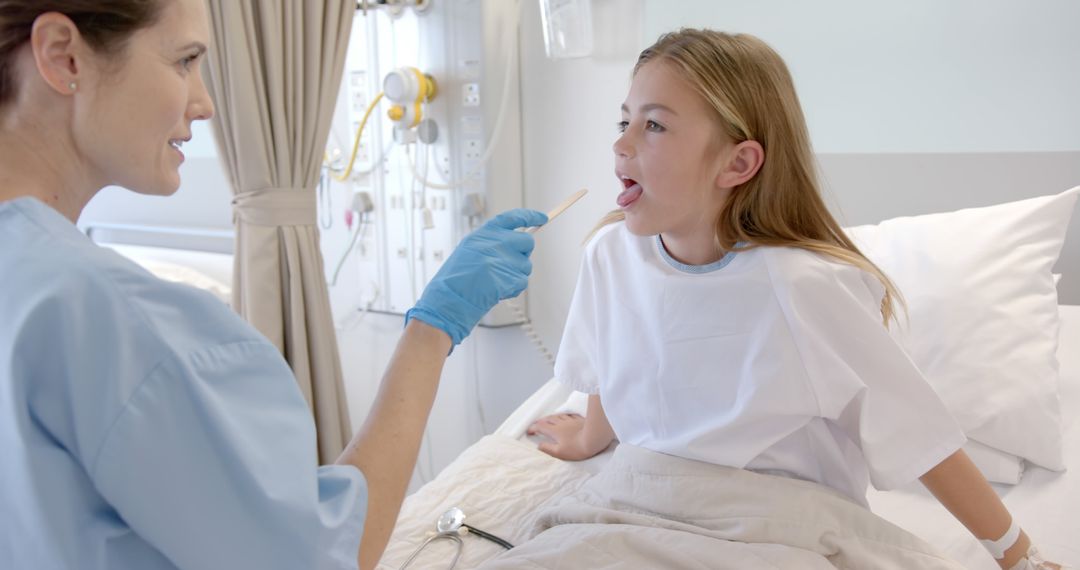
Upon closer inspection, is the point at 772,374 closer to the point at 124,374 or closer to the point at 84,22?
the point at 124,374

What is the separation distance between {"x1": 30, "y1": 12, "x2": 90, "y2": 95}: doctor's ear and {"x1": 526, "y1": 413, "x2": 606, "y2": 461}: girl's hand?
1.09 metres

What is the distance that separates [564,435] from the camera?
169 cm

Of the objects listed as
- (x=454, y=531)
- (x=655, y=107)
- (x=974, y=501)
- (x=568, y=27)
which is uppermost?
(x=568, y=27)

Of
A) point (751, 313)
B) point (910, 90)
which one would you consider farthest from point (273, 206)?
point (910, 90)

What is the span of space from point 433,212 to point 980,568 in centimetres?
172

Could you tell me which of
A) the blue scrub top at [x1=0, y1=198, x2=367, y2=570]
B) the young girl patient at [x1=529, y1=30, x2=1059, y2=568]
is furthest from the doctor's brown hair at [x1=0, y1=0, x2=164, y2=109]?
the young girl patient at [x1=529, y1=30, x2=1059, y2=568]

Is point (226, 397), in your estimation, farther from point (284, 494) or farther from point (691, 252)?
point (691, 252)

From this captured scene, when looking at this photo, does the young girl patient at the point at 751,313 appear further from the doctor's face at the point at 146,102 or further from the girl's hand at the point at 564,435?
the doctor's face at the point at 146,102

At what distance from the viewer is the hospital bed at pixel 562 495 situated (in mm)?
1321

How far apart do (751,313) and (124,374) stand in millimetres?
868

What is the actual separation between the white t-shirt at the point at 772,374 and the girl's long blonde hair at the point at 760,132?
7 cm

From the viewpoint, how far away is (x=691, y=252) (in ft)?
4.55

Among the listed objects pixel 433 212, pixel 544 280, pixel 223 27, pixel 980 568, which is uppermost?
pixel 223 27

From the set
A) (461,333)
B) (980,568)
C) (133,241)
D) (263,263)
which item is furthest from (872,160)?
(133,241)
